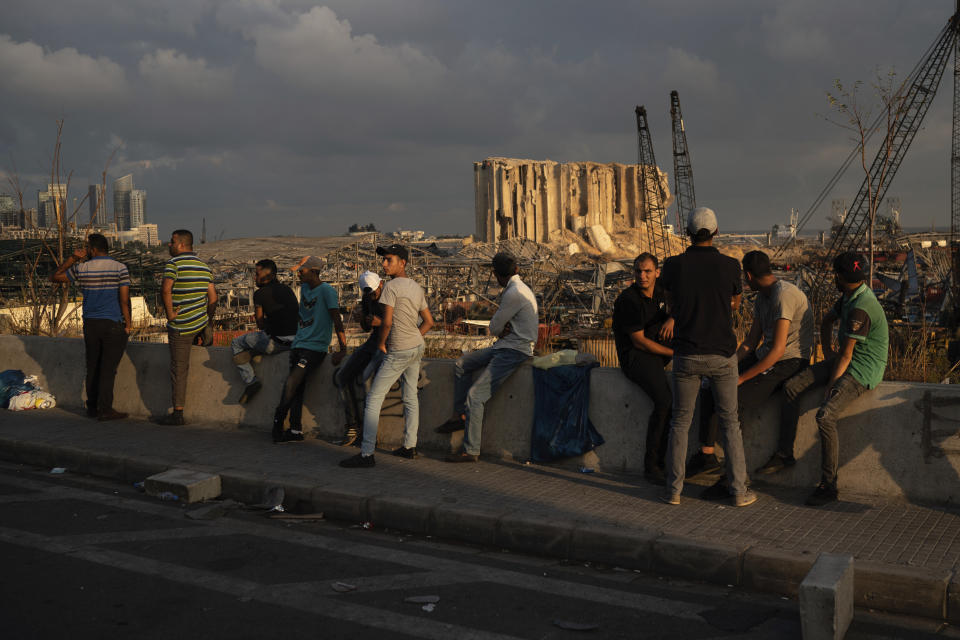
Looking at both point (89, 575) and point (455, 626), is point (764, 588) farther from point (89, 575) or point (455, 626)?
point (89, 575)

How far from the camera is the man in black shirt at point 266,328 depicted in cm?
886

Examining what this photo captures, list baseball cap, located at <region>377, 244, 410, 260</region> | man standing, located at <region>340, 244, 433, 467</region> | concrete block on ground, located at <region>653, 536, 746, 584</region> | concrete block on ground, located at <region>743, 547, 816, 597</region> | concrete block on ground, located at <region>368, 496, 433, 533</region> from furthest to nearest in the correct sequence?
baseball cap, located at <region>377, 244, 410, 260</region> < man standing, located at <region>340, 244, 433, 467</region> < concrete block on ground, located at <region>368, 496, 433, 533</region> < concrete block on ground, located at <region>653, 536, 746, 584</region> < concrete block on ground, located at <region>743, 547, 816, 597</region>

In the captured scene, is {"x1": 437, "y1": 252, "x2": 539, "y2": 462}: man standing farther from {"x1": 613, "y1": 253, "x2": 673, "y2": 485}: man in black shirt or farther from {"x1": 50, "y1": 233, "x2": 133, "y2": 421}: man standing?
{"x1": 50, "y1": 233, "x2": 133, "y2": 421}: man standing

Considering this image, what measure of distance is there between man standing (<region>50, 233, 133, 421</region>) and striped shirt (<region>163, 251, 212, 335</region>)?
698 millimetres

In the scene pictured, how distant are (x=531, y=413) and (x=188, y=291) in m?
4.35

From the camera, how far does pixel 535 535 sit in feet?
18.1

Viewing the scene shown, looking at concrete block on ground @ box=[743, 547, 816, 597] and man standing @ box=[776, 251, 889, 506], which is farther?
man standing @ box=[776, 251, 889, 506]

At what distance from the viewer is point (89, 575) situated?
4.89m

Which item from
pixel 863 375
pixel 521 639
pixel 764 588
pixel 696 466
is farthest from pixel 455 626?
pixel 863 375

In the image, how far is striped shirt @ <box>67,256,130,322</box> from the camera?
30.7 feet

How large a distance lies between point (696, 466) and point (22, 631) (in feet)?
15.5

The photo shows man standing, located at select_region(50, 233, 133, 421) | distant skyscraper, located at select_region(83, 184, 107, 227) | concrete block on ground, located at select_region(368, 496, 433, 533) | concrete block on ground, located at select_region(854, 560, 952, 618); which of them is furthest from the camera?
distant skyscraper, located at select_region(83, 184, 107, 227)

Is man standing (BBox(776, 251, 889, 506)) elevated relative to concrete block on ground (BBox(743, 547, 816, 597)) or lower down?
elevated

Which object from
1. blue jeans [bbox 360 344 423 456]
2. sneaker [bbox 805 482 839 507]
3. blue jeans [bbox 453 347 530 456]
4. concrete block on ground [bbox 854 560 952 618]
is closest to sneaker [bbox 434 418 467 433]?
blue jeans [bbox 453 347 530 456]
